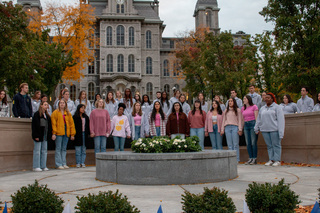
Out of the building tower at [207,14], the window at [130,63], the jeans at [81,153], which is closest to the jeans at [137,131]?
the jeans at [81,153]

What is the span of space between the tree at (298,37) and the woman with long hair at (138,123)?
55.5 ft

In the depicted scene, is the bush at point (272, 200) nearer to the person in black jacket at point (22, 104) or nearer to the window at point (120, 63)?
the person in black jacket at point (22, 104)

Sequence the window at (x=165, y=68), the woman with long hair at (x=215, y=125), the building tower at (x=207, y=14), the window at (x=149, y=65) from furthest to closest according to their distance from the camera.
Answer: the building tower at (x=207, y=14), the window at (x=165, y=68), the window at (x=149, y=65), the woman with long hair at (x=215, y=125)

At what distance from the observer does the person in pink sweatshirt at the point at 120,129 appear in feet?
35.3

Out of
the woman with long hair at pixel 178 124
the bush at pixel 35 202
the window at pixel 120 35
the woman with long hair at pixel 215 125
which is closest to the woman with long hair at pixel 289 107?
the woman with long hair at pixel 215 125

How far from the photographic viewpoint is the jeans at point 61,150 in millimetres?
10430

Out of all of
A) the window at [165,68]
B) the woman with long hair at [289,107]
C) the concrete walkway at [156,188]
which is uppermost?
the window at [165,68]

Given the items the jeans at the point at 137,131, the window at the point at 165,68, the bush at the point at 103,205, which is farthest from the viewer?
the window at the point at 165,68

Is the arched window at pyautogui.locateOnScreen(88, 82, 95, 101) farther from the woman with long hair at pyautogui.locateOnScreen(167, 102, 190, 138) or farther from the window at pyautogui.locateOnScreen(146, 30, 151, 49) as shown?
the woman with long hair at pyautogui.locateOnScreen(167, 102, 190, 138)

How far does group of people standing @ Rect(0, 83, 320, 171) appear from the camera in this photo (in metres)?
10.1

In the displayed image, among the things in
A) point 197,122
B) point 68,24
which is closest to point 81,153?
point 197,122

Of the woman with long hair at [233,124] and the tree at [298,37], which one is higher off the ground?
the tree at [298,37]

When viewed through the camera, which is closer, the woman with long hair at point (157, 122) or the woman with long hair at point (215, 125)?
the woman with long hair at point (157, 122)

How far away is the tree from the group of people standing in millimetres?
14333
